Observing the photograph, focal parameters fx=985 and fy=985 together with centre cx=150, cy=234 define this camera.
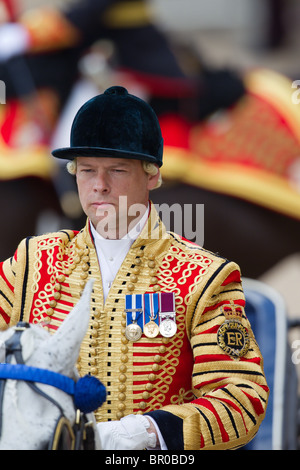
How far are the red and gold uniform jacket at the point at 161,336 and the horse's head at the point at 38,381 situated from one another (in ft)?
0.97

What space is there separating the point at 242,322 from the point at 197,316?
0.33ft

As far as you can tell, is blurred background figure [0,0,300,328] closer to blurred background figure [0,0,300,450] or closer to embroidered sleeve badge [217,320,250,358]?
blurred background figure [0,0,300,450]

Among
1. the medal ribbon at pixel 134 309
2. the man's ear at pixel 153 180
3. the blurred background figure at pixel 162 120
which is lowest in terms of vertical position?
the medal ribbon at pixel 134 309

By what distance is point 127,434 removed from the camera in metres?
1.89

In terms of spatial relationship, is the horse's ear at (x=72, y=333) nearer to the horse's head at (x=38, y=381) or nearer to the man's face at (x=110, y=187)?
the horse's head at (x=38, y=381)

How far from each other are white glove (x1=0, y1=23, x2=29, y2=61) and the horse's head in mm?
4964

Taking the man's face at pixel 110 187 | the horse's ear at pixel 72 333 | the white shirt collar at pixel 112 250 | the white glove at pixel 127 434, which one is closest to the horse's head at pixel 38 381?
the horse's ear at pixel 72 333

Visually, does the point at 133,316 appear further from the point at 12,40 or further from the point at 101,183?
the point at 12,40

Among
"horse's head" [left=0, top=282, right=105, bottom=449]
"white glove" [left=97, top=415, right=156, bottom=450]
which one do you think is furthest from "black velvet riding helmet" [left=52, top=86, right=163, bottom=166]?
"white glove" [left=97, top=415, right=156, bottom=450]

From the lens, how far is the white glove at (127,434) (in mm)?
1865

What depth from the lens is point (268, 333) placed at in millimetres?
3307

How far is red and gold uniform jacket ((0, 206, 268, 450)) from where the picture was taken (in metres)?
2.03

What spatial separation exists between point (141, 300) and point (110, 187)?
10.4 inches

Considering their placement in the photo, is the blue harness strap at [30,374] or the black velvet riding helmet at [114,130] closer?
the blue harness strap at [30,374]
